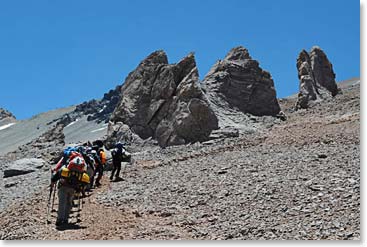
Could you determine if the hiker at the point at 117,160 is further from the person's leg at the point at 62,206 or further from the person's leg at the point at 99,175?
the person's leg at the point at 62,206

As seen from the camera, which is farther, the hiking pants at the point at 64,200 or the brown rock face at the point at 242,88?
the brown rock face at the point at 242,88

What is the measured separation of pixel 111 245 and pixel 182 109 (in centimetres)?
2381

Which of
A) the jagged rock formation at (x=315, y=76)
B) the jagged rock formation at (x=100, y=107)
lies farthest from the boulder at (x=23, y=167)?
the jagged rock formation at (x=100, y=107)

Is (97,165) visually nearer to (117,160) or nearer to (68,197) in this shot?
(117,160)

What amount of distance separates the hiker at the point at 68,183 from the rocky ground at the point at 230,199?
1.72ft

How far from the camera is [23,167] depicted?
32.4 m

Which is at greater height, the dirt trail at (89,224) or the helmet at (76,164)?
the helmet at (76,164)

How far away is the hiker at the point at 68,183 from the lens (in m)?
15.7

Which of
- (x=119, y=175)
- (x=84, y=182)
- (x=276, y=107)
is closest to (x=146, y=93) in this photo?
(x=276, y=107)

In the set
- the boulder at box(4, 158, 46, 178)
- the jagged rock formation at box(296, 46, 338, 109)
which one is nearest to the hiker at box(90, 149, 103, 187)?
the boulder at box(4, 158, 46, 178)

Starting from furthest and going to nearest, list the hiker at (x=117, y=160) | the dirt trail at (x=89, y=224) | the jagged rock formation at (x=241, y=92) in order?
the jagged rock formation at (x=241, y=92) → the hiker at (x=117, y=160) → the dirt trail at (x=89, y=224)

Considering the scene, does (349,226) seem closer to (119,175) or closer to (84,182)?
(84,182)

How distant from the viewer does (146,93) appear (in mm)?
40844

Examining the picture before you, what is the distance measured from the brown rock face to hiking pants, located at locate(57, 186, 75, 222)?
878 inches
